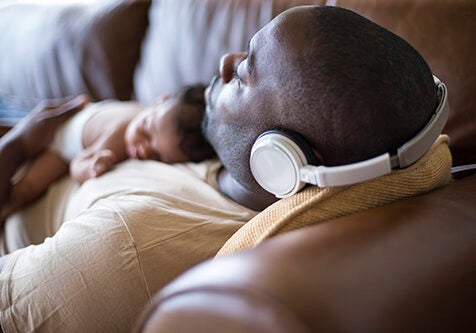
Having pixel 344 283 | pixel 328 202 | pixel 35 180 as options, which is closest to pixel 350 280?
pixel 344 283

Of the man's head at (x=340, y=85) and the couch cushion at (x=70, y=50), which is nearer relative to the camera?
the man's head at (x=340, y=85)

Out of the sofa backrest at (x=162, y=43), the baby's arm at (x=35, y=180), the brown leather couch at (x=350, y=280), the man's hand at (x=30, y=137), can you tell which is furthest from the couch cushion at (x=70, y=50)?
the brown leather couch at (x=350, y=280)

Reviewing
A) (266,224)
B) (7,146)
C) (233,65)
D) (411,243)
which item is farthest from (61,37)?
(411,243)

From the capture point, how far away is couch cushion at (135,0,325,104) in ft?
4.28

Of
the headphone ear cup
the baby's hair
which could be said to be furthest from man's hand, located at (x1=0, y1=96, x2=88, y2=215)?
the headphone ear cup

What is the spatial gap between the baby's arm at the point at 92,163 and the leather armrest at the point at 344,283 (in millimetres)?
791

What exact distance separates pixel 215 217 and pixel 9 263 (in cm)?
35

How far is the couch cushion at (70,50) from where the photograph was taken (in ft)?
5.73

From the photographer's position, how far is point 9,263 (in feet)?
2.60

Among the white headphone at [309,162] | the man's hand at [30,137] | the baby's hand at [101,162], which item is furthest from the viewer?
the man's hand at [30,137]

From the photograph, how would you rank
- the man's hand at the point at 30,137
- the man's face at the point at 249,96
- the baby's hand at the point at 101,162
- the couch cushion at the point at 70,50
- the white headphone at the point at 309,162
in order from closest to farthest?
the white headphone at the point at 309,162 < the man's face at the point at 249,96 < the baby's hand at the point at 101,162 < the man's hand at the point at 30,137 < the couch cushion at the point at 70,50

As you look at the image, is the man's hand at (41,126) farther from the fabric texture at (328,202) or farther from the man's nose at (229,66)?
the fabric texture at (328,202)

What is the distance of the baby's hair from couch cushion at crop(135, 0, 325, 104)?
0.43 feet

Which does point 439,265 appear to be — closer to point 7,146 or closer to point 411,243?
point 411,243
